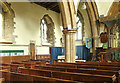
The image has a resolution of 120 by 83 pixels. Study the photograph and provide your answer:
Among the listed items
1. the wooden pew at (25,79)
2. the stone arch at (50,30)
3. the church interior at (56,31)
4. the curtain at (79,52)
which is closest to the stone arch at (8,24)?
→ the church interior at (56,31)

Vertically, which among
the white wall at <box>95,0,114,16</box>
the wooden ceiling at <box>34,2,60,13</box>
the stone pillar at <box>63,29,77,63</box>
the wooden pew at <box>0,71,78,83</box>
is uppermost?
the wooden ceiling at <box>34,2,60,13</box>

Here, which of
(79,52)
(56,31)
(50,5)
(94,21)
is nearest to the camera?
(94,21)

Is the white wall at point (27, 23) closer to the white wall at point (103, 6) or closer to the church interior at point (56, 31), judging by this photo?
Answer: the church interior at point (56, 31)

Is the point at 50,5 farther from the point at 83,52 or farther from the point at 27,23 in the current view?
the point at 83,52

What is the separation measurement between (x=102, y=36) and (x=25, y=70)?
10249mm

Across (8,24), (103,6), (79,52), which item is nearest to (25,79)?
(8,24)

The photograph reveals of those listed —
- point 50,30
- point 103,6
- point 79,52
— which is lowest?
point 79,52

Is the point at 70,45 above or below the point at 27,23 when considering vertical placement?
below

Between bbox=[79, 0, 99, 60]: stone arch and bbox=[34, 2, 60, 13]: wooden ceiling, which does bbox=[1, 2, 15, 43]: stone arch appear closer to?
bbox=[34, 2, 60, 13]: wooden ceiling

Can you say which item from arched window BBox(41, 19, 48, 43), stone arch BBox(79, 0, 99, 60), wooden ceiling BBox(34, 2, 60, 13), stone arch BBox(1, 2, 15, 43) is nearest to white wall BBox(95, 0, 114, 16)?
stone arch BBox(79, 0, 99, 60)

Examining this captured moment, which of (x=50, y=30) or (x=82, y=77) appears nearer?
(x=82, y=77)

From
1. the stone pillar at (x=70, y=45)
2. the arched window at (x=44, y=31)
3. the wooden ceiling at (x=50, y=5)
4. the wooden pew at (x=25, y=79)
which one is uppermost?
→ the wooden ceiling at (x=50, y=5)

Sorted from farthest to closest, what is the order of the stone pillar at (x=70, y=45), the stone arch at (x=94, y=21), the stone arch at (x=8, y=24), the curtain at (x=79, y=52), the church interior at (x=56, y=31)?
1. the curtain at (x=79, y=52)
2. the stone arch at (x=94, y=21)
3. the stone arch at (x=8, y=24)
4. the church interior at (x=56, y=31)
5. the stone pillar at (x=70, y=45)

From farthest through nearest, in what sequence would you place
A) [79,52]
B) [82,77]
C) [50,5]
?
[79,52], [50,5], [82,77]
